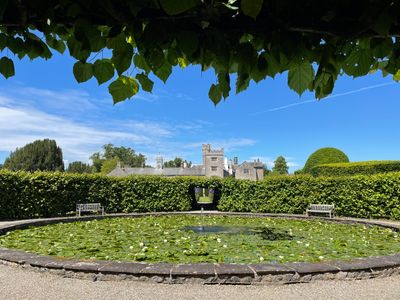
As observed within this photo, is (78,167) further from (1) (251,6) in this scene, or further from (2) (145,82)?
(1) (251,6)

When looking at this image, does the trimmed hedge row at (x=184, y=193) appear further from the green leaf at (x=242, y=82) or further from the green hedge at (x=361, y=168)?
the green leaf at (x=242, y=82)

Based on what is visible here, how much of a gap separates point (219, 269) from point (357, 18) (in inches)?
170

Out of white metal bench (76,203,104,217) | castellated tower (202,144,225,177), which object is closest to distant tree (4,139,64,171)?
castellated tower (202,144,225,177)

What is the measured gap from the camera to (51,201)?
15.2 metres

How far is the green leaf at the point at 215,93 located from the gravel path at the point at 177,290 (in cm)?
344

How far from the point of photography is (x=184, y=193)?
18531 mm

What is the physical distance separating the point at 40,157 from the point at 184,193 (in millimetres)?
53992

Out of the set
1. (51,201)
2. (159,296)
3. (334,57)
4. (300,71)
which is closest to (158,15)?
(300,71)

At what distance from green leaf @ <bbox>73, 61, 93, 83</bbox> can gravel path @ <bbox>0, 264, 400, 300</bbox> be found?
3620 millimetres

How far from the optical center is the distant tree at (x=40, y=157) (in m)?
64.3

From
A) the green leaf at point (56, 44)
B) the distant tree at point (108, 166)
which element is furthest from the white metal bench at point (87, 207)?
the distant tree at point (108, 166)

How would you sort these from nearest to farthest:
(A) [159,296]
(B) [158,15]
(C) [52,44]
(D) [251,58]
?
1. (B) [158,15]
2. (D) [251,58]
3. (C) [52,44]
4. (A) [159,296]

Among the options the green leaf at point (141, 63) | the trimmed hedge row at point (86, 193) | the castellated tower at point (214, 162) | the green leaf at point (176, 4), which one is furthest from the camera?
the castellated tower at point (214, 162)

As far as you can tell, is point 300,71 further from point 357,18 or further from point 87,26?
point 87,26
